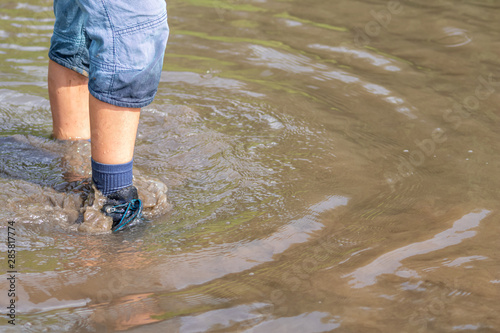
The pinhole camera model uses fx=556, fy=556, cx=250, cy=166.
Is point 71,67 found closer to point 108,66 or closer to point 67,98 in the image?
point 67,98

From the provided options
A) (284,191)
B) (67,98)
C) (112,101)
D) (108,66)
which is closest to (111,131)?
(112,101)

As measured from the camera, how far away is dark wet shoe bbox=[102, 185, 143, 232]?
7.28 ft

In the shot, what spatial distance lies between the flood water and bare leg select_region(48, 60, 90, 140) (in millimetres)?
140

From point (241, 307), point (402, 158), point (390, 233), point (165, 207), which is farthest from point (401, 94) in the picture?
point (241, 307)

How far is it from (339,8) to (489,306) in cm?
372

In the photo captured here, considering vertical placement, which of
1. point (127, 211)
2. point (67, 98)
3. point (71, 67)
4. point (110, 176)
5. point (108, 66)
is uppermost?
point (108, 66)

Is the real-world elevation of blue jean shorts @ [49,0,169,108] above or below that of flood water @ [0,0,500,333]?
above

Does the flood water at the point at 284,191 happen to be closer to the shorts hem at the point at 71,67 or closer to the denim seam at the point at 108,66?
the shorts hem at the point at 71,67

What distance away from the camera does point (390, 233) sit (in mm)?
2143

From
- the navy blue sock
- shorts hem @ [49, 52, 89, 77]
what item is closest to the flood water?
the navy blue sock

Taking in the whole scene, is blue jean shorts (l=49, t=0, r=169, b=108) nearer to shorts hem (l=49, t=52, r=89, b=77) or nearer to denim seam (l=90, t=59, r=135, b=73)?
denim seam (l=90, t=59, r=135, b=73)

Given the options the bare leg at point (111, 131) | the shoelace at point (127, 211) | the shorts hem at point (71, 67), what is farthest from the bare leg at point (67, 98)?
the shoelace at point (127, 211)

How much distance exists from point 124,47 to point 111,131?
327 mm

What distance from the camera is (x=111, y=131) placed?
214 centimetres
